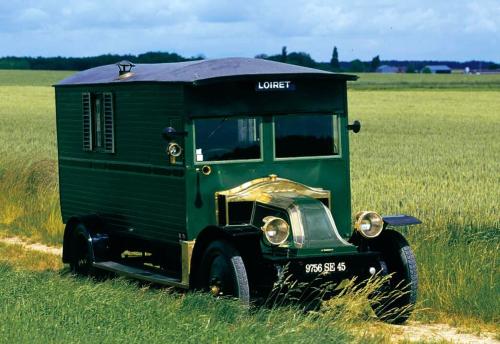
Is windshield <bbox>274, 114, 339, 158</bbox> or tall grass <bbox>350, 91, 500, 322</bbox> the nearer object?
tall grass <bbox>350, 91, 500, 322</bbox>

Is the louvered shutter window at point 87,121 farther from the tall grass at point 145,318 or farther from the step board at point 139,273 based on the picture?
the tall grass at point 145,318

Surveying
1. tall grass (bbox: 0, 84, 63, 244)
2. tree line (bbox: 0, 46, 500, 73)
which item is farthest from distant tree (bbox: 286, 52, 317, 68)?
tall grass (bbox: 0, 84, 63, 244)

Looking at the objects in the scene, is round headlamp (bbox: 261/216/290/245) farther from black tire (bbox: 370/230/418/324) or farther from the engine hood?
black tire (bbox: 370/230/418/324)

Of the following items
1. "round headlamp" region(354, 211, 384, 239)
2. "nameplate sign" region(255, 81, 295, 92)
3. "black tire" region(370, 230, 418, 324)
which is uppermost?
"nameplate sign" region(255, 81, 295, 92)

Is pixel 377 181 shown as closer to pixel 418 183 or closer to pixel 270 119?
pixel 418 183

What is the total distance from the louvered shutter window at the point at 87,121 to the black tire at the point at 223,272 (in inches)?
123

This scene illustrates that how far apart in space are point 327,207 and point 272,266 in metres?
1.52

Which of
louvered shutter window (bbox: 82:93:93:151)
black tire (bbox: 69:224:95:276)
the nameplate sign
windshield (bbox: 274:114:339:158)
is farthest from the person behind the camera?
louvered shutter window (bbox: 82:93:93:151)

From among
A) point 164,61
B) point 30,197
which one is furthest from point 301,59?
point 30,197

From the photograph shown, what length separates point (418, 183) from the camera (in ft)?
63.7

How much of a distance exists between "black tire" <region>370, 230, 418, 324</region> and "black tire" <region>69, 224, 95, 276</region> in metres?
3.60

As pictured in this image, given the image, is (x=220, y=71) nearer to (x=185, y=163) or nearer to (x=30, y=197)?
(x=185, y=163)

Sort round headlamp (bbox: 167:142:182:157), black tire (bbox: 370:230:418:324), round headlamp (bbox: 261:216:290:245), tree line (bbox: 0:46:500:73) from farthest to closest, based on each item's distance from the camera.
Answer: tree line (bbox: 0:46:500:73), round headlamp (bbox: 167:142:182:157), black tire (bbox: 370:230:418:324), round headlamp (bbox: 261:216:290:245)

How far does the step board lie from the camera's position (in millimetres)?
10869
